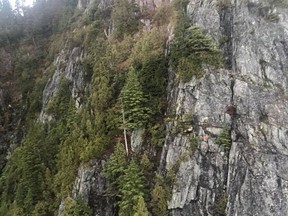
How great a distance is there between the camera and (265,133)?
27.2m

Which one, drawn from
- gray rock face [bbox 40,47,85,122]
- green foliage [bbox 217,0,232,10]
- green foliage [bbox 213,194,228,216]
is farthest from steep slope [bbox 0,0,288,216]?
gray rock face [bbox 40,47,85,122]

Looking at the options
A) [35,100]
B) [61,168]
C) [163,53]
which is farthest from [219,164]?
[35,100]

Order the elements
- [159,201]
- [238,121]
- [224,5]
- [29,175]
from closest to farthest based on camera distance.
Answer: [159,201], [238,121], [224,5], [29,175]

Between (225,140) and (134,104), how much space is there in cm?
845

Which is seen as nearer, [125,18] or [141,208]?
[141,208]

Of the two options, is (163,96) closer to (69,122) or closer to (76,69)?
(69,122)

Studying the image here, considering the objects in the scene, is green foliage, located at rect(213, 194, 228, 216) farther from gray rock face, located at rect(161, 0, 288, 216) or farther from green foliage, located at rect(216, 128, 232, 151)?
green foliage, located at rect(216, 128, 232, 151)

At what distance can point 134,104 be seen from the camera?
31.6m

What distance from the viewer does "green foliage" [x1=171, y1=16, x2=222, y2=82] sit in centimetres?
3097

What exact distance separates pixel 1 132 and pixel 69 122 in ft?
67.7

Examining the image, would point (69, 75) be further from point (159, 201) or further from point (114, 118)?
point (159, 201)

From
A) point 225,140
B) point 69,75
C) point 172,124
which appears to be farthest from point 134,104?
point 69,75

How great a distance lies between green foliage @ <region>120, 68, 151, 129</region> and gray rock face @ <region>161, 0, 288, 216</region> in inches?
99.0

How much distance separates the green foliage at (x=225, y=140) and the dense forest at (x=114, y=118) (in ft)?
0.24
